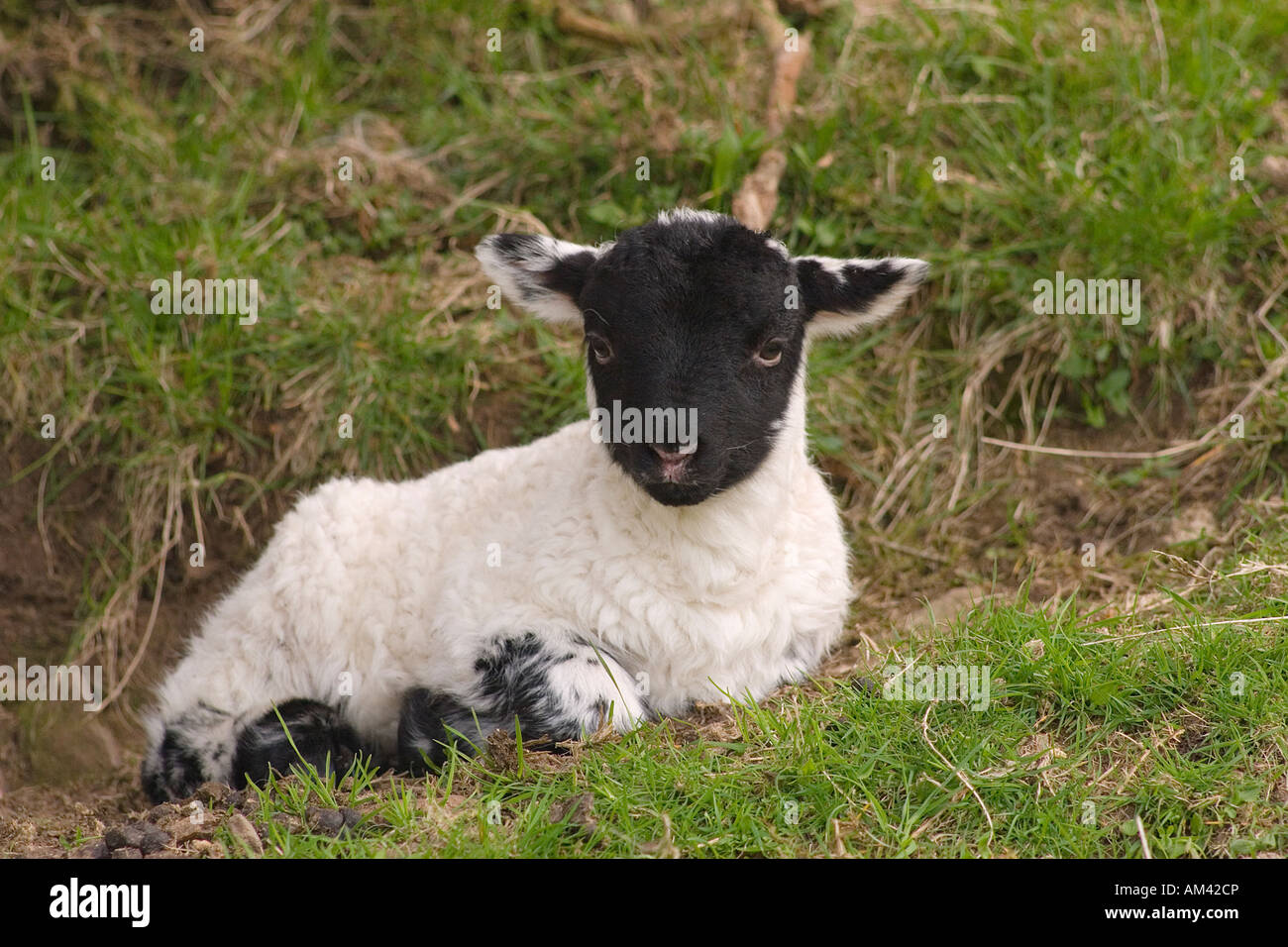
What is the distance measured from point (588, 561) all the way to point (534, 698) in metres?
0.59

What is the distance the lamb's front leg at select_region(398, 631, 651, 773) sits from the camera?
16.5 feet

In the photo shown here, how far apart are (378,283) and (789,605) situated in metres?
3.43

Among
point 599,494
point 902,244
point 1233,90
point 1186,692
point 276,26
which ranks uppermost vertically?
point 276,26

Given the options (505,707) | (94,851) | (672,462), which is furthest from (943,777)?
(94,851)

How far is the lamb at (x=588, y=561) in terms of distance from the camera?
4.94 m

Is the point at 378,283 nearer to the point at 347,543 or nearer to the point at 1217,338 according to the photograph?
the point at 347,543

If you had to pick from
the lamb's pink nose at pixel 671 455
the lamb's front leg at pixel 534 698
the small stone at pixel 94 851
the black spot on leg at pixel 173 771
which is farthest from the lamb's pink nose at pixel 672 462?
the black spot on leg at pixel 173 771

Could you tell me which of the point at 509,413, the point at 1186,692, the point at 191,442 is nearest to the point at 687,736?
A: the point at 1186,692

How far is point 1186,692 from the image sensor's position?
4715mm

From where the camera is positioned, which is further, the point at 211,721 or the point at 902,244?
the point at 902,244

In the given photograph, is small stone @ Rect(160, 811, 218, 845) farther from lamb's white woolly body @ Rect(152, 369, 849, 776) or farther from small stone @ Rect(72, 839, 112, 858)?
lamb's white woolly body @ Rect(152, 369, 849, 776)

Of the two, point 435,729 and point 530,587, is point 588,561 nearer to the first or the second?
point 530,587

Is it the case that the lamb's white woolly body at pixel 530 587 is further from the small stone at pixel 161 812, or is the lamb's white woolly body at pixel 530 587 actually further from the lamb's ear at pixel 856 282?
the small stone at pixel 161 812
